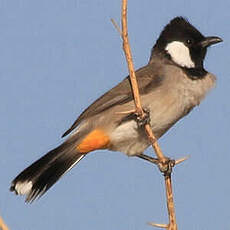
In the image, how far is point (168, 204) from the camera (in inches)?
79.4

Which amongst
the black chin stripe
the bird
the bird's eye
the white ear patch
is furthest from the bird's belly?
the bird's eye

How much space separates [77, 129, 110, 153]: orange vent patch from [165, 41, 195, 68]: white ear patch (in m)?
0.93

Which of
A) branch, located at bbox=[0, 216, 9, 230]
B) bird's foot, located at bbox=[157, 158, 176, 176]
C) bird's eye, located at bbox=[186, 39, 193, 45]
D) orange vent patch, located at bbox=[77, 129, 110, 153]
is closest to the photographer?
branch, located at bbox=[0, 216, 9, 230]

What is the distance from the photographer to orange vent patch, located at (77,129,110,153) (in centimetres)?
396

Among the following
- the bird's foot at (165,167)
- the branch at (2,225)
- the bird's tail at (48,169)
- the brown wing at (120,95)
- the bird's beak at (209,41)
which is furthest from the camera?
the bird's beak at (209,41)

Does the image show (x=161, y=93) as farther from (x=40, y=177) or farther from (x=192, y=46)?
(x=40, y=177)

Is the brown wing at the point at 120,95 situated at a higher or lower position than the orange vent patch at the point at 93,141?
higher

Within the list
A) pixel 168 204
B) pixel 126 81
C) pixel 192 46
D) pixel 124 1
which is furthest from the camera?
pixel 192 46

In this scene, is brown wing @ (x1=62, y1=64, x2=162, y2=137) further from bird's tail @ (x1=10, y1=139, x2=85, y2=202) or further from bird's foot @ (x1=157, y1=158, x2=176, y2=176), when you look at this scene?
bird's foot @ (x1=157, y1=158, x2=176, y2=176)

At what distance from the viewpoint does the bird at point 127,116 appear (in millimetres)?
3969

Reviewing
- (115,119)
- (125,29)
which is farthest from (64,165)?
(125,29)

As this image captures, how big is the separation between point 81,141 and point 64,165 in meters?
0.23

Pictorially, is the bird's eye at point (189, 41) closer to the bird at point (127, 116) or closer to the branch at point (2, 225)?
the bird at point (127, 116)

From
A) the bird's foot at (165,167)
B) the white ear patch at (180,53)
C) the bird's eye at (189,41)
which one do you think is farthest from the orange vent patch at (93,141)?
the bird's eye at (189,41)
